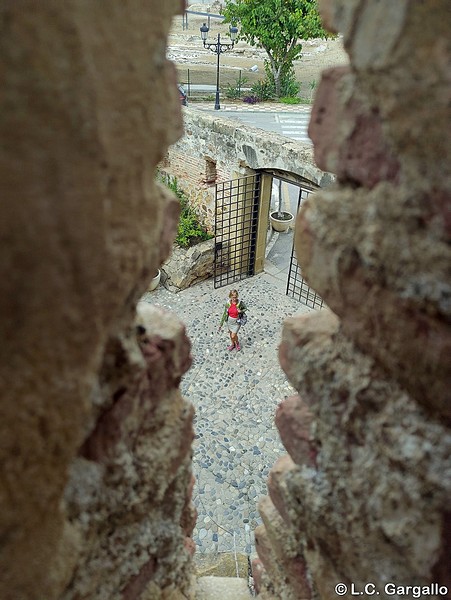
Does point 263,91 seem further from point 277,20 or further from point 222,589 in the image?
point 222,589

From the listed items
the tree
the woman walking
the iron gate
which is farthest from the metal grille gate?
the tree

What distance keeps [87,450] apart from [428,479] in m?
0.68

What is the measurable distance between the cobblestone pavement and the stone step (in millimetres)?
1415

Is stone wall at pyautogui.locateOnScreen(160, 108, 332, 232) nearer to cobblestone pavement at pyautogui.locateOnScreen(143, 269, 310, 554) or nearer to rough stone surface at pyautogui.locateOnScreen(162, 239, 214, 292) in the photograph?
rough stone surface at pyautogui.locateOnScreen(162, 239, 214, 292)

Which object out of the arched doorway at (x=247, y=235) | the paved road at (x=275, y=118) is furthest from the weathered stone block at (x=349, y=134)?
the paved road at (x=275, y=118)

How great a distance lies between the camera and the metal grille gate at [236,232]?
6.18 meters

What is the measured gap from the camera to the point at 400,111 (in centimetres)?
85

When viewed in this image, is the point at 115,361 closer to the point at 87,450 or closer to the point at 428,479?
the point at 87,450

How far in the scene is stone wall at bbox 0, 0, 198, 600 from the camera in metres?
0.65

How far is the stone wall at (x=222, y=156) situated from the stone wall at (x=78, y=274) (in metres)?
4.38

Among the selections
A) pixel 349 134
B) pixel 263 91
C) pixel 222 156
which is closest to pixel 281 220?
pixel 222 156

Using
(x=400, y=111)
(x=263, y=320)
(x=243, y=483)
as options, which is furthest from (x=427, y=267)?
(x=263, y=320)

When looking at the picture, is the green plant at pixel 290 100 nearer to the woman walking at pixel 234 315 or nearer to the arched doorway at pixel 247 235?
the arched doorway at pixel 247 235

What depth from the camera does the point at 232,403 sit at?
4.54m
